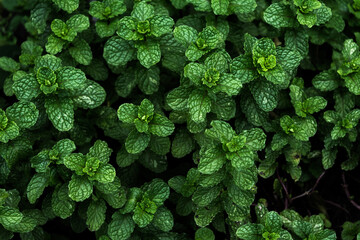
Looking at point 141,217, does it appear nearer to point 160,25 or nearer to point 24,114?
point 24,114

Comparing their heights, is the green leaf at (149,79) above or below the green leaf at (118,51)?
below

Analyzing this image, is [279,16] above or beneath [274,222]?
above

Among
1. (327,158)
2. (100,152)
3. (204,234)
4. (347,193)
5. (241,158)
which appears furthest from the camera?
(347,193)

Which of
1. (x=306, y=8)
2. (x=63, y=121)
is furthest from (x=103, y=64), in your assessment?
(x=306, y=8)

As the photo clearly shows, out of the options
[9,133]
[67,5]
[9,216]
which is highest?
[67,5]

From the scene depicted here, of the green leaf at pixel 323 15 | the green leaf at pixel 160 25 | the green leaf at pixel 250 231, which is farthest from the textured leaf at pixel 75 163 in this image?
the green leaf at pixel 323 15

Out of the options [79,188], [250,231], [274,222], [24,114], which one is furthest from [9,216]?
[274,222]

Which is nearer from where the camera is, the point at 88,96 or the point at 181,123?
the point at 88,96

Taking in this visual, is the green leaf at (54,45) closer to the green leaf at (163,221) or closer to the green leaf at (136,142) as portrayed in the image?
the green leaf at (136,142)
